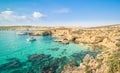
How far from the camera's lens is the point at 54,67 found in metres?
35.5

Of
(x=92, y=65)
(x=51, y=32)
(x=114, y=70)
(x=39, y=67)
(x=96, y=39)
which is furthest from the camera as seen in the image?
(x=51, y=32)

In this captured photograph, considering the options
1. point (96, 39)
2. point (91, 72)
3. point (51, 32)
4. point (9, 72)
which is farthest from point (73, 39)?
point (91, 72)

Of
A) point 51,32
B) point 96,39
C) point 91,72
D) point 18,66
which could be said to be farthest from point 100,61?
point 51,32

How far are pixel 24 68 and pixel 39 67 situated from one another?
3.37 m

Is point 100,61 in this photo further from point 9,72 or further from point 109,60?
point 9,72

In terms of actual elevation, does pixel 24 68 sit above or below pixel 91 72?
below

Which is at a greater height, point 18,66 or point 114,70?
point 114,70

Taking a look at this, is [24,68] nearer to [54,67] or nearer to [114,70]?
[54,67]

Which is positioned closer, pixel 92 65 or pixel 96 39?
pixel 92 65

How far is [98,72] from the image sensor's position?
76.1ft

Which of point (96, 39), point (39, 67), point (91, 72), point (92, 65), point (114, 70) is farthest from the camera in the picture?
point (96, 39)

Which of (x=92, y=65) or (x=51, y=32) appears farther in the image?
(x=51, y=32)

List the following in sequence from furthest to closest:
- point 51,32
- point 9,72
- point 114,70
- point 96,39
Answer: point 51,32, point 96,39, point 9,72, point 114,70

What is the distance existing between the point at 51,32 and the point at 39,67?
10717cm
